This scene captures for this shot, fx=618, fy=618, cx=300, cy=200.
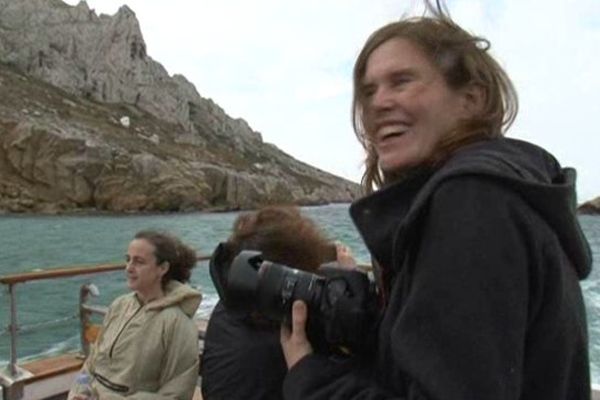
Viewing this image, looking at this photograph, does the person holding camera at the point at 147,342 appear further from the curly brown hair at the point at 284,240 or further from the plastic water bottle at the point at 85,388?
the curly brown hair at the point at 284,240

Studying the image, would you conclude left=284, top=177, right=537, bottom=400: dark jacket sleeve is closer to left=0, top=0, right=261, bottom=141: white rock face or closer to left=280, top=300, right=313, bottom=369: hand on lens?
left=280, top=300, right=313, bottom=369: hand on lens

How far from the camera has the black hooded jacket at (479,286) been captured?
30.6 inches

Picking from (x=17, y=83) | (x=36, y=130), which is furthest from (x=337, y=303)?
(x=17, y=83)

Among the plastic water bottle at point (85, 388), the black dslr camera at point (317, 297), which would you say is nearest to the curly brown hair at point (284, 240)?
the black dslr camera at point (317, 297)

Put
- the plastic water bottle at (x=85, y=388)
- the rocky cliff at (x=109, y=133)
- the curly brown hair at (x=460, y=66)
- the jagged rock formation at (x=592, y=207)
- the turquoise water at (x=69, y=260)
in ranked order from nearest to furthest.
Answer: the curly brown hair at (x=460, y=66) → the plastic water bottle at (x=85, y=388) → the turquoise water at (x=69, y=260) → the rocky cliff at (x=109, y=133) → the jagged rock formation at (x=592, y=207)

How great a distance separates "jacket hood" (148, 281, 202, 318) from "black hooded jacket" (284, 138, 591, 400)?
1.95 m

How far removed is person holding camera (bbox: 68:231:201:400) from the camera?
259 centimetres

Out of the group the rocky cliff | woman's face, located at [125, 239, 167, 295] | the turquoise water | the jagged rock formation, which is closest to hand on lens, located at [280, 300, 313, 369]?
the turquoise water

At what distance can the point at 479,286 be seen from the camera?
2.56 ft

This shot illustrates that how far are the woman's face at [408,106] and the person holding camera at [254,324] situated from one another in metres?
0.40

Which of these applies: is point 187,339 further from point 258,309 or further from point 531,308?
point 531,308

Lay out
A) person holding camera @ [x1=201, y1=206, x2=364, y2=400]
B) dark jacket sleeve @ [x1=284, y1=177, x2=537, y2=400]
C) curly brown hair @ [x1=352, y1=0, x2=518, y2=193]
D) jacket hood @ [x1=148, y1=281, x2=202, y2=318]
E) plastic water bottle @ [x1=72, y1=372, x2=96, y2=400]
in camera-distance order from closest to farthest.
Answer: dark jacket sleeve @ [x1=284, y1=177, x2=537, y2=400] < curly brown hair @ [x1=352, y1=0, x2=518, y2=193] < person holding camera @ [x1=201, y1=206, x2=364, y2=400] < plastic water bottle @ [x1=72, y1=372, x2=96, y2=400] < jacket hood @ [x1=148, y1=281, x2=202, y2=318]

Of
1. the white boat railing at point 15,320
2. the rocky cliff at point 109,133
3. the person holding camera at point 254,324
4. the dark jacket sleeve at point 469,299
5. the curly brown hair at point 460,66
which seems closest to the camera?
the dark jacket sleeve at point 469,299

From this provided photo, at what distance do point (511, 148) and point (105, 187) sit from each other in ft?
219
